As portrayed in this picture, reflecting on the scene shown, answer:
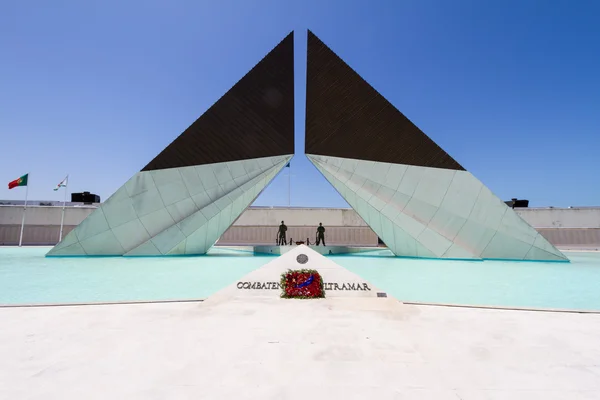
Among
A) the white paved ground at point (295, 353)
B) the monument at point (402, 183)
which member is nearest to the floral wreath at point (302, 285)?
the white paved ground at point (295, 353)

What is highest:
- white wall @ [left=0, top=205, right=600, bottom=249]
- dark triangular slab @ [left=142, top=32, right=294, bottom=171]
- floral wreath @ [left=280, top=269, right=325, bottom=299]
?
dark triangular slab @ [left=142, top=32, right=294, bottom=171]

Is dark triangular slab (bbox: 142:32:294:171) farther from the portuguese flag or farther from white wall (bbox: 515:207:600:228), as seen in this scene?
white wall (bbox: 515:207:600:228)

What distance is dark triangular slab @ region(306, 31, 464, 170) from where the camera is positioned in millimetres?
14938

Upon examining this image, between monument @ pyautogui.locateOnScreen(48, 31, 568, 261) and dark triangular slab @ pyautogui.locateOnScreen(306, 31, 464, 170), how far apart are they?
0.05 metres

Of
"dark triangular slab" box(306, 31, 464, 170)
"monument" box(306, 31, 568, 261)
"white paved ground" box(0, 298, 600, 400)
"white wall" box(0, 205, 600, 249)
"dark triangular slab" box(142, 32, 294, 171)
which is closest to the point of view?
"white paved ground" box(0, 298, 600, 400)

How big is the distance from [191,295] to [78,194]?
33.8 metres

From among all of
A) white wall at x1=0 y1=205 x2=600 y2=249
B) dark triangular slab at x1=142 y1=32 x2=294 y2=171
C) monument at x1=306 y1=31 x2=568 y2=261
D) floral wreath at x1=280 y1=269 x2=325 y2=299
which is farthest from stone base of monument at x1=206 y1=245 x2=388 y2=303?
white wall at x1=0 y1=205 x2=600 y2=249

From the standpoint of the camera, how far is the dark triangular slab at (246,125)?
15.3 m

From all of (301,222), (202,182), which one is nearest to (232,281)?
(202,182)

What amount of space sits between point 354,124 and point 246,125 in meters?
5.64

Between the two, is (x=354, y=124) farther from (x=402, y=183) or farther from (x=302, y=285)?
(x=302, y=285)

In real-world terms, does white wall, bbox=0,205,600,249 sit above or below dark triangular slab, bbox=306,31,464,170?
below

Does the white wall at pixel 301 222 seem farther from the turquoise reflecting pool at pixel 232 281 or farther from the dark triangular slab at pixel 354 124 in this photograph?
the turquoise reflecting pool at pixel 232 281

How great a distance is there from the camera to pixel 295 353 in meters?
3.04
